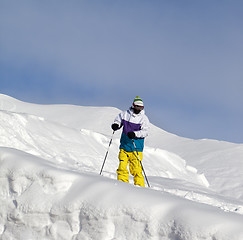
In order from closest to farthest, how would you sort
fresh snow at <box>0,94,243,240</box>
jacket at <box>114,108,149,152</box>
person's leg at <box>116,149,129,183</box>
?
fresh snow at <box>0,94,243,240</box>
person's leg at <box>116,149,129,183</box>
jacket at <box>114,108,149,152</box>

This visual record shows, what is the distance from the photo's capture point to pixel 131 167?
622 centimetres

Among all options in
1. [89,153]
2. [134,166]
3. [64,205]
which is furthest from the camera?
[89,153]

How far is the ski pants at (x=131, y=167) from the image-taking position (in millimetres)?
6051

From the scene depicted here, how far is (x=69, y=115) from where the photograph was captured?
38.3m

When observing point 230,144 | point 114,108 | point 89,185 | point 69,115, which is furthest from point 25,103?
point 89,185

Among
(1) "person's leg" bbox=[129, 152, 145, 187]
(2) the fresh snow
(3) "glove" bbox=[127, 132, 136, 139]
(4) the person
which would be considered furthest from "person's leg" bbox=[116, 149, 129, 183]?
(2) the fresh snow

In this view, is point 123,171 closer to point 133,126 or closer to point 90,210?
point 133,126

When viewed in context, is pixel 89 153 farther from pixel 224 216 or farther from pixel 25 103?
pixel 25 103

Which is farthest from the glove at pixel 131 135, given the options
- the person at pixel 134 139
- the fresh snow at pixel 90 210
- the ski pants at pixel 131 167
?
the fresh snow at pixel 90 210

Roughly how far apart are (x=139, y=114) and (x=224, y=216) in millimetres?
3652

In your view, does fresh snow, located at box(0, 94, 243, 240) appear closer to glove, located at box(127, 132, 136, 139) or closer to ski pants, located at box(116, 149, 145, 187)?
glove, located at box(127, 132, 136, 139)

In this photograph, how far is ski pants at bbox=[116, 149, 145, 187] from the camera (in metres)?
6.05

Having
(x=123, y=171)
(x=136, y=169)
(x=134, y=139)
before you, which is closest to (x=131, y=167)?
(x=136, y=169)

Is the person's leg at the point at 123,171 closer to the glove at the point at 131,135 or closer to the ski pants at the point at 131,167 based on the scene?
the ski pants at the point at 131,167
